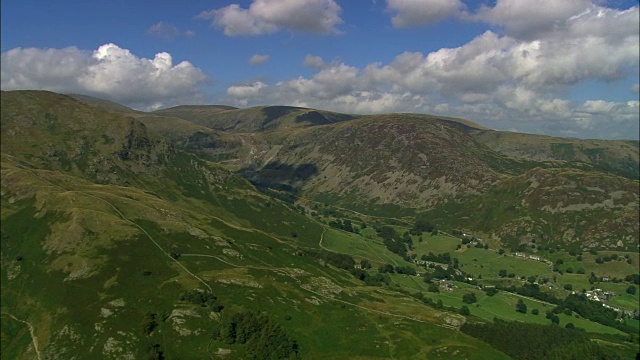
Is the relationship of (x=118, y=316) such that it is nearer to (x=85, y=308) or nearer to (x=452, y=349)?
(x=85, y=308)

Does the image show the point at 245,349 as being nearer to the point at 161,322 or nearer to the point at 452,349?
the point at 161,322

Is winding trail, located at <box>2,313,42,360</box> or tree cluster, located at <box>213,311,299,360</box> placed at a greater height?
tree cluster, located at <box>213,311,299,360</box>

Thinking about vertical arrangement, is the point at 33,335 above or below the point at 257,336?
below

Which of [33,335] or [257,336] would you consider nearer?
[33,335]

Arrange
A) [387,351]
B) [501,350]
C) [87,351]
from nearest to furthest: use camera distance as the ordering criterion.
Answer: [87,351] < [387,351] < [501,350]

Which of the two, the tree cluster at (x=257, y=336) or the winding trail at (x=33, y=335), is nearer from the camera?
the winding trail at (x=33, y=335)

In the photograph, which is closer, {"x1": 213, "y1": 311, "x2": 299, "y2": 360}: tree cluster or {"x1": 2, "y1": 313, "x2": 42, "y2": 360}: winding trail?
{"x1": 2, "y1": 313, "x2": 42, "y2": 360}: winding trail

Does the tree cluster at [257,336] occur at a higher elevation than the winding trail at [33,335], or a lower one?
higher

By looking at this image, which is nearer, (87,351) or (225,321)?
(87,351)

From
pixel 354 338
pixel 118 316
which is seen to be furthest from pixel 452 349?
pixel 118 316

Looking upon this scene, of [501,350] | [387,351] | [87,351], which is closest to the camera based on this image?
[87,351]

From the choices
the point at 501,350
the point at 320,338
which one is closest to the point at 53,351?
the point at 320,338
